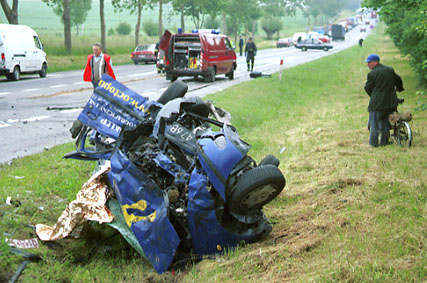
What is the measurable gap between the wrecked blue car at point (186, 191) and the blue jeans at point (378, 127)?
16.4 feet

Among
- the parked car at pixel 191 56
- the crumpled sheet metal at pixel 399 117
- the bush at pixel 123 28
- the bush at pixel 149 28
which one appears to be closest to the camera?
the crumpled sheet metal at pixel 399 117

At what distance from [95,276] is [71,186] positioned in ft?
7.77

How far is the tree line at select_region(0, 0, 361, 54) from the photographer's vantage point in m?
37.0

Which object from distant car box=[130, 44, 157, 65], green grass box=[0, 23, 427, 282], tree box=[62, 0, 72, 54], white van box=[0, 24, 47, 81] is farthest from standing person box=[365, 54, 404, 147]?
tree box=[62, 0, 72, 54]

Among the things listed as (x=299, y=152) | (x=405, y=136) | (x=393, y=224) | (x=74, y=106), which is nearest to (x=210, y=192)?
(x=393, y=224)

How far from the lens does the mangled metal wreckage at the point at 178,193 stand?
15.1 ft

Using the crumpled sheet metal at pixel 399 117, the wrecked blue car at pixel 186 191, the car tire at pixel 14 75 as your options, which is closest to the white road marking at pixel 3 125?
the wrecked blue car at pixel 186 191

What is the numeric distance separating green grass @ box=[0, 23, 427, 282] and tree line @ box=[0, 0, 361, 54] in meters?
23.5

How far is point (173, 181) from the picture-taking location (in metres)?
4.98

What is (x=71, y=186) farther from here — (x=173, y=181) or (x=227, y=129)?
(x=227, y=129)

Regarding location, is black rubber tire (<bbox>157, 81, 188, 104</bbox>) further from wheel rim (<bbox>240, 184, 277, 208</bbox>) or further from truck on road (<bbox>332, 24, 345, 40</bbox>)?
truck on road (<bbox>332, 24, 345, 40</bbox>)

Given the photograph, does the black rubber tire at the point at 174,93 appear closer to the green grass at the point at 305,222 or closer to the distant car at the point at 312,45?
the green grass at the point at 305,222

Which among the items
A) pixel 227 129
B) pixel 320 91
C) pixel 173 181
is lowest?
pixel 320 91

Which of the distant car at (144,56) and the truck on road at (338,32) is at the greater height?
the truck on road at (338,32)
